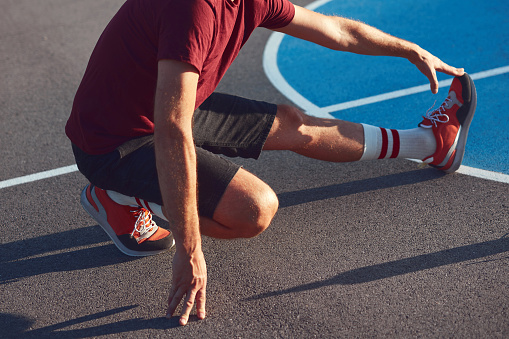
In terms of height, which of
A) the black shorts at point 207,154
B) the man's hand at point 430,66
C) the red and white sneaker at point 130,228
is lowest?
the red and white sneaker at point 130,228

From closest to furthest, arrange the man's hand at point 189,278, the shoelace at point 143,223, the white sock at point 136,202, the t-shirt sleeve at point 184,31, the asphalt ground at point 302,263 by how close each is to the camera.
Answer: the t-shirt sleeve at point 184,31 → the man's hand at point 189,278 → the asphalt ground at point 302,263 → the white sock at point 136,202 → the shoelace at point 143,223

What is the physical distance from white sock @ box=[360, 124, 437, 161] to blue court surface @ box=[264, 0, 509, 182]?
43cm

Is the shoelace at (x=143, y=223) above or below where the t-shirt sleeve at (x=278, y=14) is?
below

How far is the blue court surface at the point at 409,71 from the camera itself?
14.1 feet

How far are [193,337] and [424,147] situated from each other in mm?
1969

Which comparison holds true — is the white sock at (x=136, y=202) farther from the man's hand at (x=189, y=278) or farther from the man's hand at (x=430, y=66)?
the man's hand at (x=430, y=66)

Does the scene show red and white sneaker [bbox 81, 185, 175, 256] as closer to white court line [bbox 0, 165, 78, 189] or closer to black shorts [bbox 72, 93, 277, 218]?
black shorts [bbox 72, 93, 277, 218]

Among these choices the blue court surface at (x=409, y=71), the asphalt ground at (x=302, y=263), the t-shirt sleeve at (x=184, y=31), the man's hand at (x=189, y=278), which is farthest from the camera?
the blue court surface at (x=409, y=71)

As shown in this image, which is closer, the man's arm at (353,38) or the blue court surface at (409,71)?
the man's arm at (353,38)

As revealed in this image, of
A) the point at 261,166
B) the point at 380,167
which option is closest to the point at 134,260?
the point at 261,166

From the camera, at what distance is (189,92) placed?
2.29 meters

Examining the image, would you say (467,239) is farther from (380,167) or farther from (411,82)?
(411,82)

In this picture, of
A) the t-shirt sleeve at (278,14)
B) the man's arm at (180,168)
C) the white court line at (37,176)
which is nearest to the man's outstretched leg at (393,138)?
the t-shirt sleeve at (278,14)

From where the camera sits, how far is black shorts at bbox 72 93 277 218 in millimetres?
2736
